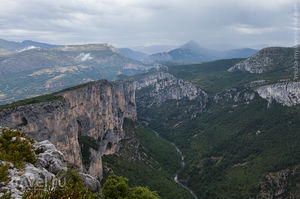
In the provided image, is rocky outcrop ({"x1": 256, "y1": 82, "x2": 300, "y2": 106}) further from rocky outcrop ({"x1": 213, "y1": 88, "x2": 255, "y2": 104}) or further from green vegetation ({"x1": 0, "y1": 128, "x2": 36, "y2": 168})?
green vegetation ({"x1": 0, "y1": 128, "x2": 36, "y2": 168})

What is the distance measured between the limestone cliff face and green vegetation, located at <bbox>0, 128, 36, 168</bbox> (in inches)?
1299

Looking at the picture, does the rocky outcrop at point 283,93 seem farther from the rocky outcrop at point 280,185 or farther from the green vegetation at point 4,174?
the green vegetation at point 4,174

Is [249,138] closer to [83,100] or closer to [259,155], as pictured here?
[259,155]

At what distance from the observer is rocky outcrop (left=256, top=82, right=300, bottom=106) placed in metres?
134

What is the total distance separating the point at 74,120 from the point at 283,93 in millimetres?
132942

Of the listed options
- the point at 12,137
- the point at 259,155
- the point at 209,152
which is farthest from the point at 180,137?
the point at 12,137

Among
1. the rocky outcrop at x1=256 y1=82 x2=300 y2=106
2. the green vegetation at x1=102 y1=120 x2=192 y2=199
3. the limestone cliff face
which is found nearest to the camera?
the limestone cliff face

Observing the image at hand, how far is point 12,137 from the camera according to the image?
2516 centimetres

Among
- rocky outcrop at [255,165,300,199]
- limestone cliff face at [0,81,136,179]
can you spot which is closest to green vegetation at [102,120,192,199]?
limestone cliff face at [0,81,136,179]

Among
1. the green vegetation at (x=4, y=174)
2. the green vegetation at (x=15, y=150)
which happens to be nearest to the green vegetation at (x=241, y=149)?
the green vegetation at (x=15, y=150)

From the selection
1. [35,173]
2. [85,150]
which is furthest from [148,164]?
[35,173]

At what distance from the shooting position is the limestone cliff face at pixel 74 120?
183 ft

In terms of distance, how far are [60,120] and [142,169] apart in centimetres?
5695

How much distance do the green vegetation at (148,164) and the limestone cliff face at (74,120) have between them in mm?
9139
